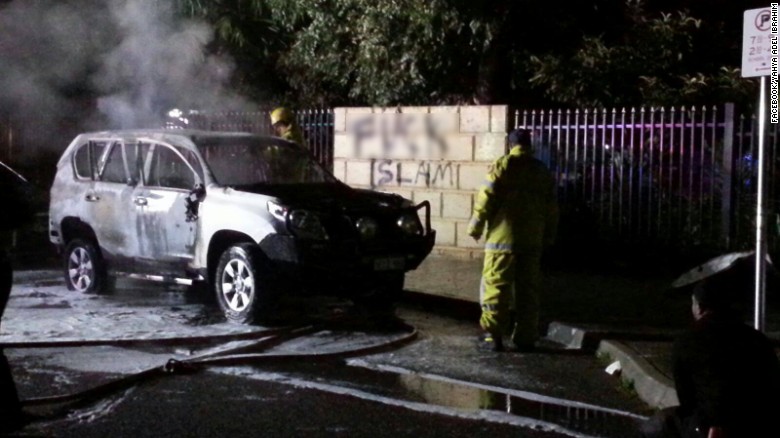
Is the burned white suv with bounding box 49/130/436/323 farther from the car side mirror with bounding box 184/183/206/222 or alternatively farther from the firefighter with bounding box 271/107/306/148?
the firefighter with bounding box 271/107/306/148

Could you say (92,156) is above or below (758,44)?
below

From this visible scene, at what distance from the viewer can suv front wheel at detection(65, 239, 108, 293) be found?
37.0 feet

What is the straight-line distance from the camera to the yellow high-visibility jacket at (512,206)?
8609 mm

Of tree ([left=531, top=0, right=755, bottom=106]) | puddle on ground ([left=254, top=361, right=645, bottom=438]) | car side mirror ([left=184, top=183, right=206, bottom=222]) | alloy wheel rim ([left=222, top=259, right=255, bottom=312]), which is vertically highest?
tree ([left=531, top=0, right=755, bottom=106])

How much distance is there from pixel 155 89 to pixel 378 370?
10.1m

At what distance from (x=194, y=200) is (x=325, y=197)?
45.0 inches

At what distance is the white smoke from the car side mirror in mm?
7109

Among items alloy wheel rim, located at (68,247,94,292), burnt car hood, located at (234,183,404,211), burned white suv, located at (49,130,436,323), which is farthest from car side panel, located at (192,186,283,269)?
alloy wheel rim, located at (68,247,94,292)

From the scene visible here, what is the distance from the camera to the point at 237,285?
989 cm

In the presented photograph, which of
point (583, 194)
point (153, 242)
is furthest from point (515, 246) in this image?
point (583, 194)

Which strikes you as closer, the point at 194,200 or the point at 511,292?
the point at 511,292

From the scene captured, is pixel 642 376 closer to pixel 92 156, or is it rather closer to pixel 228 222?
pixel 228 222

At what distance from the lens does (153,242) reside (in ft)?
34.6

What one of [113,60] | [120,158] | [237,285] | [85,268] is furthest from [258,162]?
[113,60]
